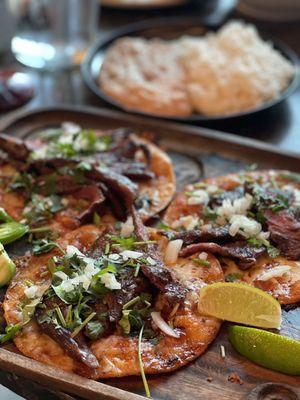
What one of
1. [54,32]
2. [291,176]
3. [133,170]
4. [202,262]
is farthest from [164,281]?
[54,32]

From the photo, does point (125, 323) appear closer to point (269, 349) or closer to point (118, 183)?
point (269, 349)

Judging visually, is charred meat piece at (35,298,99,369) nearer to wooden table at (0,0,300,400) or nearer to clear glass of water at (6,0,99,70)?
wooden table at (0,0,300,400)

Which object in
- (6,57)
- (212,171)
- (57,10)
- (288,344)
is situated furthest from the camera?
(6,57)

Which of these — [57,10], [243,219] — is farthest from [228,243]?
[57,10]

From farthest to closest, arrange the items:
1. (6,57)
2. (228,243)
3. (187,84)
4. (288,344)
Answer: (6,57) → (187,84) → (228,243) → (288,344)

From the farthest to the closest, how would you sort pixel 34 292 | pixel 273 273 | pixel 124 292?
pixel 273 273 < pixel 34 292 < pixel 124 292

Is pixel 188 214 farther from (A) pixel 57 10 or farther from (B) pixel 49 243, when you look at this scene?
(A) pixel 57 10

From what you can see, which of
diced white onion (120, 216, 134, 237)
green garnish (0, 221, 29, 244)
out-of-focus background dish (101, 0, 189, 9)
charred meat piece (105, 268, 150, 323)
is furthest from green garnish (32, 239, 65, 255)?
out-of-focus background dish (101, 0, 189, 9)
